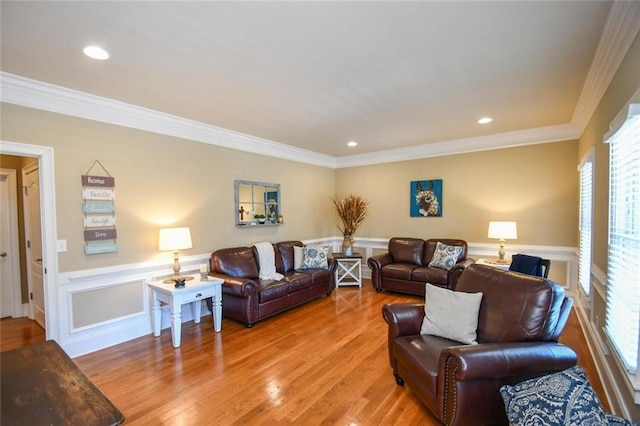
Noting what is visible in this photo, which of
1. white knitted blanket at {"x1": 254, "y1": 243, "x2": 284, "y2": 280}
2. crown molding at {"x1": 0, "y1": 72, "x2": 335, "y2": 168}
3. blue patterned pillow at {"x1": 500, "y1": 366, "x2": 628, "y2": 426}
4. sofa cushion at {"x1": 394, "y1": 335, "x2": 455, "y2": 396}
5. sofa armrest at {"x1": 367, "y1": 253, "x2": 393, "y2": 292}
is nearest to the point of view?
blue patterned pillow at {"x1": 500, "y1": 366, "x2": 628, "y2": 426}

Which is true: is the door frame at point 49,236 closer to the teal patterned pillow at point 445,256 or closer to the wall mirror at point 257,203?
the wall mirror at point 257,203

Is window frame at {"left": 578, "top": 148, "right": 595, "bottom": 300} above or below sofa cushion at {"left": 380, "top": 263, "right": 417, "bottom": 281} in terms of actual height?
above

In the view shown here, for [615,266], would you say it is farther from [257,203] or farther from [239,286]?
[257,203]

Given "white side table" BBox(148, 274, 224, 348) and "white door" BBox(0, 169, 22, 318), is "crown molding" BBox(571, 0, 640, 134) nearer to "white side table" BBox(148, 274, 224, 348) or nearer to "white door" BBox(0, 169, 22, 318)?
"white side table" BBox(148, 274, 224, 348)

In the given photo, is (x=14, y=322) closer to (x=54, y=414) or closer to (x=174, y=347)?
(x=174, y=347)

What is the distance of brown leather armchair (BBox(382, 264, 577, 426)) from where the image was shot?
183 cm

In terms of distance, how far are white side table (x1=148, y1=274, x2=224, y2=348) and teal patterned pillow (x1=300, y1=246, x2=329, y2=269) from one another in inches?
63.9

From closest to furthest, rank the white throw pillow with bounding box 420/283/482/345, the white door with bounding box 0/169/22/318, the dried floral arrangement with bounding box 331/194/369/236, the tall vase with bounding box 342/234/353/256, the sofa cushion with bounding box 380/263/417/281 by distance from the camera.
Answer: the white throw pillow with bounding box 420/283/482/345, the white door with bounding box 0/169/22/318, the sofa cushion with bounding box 380/263/417/281, the tall vase with bounding box 342/234/353/256, the dried floral arrangement with bounding box 331/194/369/236

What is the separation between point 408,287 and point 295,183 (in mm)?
2750

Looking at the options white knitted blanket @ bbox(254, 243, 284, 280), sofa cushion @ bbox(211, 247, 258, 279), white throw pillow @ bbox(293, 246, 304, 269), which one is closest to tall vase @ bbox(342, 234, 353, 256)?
white throw pillow @ bbox(293, 246, 304, 269)

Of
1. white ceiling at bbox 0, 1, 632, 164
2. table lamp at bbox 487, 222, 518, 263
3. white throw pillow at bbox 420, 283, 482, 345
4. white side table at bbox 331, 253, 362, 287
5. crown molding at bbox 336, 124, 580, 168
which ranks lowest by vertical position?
white side table at bbox 331, 253, 362, 287

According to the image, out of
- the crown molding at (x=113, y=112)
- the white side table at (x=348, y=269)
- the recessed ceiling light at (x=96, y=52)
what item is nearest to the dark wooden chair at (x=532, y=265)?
the white side table at (x=348, y=269)

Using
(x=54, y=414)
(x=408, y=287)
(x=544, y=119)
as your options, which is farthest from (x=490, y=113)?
(x=54, y=414)

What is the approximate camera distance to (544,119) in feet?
13.4
